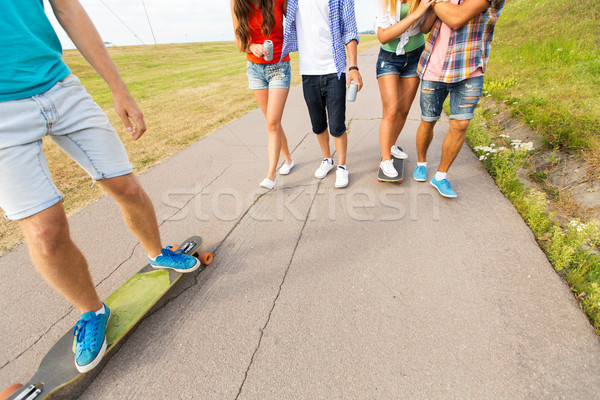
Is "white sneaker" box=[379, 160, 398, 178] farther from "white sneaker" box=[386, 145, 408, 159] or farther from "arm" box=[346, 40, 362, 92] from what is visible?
"arm" box=[346, 40, 362, 92]

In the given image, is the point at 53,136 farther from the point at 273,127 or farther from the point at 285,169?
the point at 285,169

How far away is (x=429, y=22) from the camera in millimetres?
2688

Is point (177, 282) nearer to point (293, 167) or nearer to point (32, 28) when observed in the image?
point (32, 28)

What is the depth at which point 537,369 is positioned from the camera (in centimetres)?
147

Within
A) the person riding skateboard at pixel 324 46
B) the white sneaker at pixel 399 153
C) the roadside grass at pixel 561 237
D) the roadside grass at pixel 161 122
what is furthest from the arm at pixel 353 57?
the roadside grass at pixel 161 122

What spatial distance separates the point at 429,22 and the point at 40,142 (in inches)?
126

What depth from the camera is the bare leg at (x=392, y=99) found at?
3072mm

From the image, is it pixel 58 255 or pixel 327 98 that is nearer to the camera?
pixel 58 255

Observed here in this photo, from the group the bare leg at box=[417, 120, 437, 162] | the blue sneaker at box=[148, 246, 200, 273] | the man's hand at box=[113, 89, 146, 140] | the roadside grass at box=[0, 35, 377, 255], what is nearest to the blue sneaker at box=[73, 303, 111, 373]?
the blue sneaker at box=[148, 246, 200, 273]

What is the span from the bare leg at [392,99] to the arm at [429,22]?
48cm

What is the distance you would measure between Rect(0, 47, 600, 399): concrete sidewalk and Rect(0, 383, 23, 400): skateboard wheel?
196 mm

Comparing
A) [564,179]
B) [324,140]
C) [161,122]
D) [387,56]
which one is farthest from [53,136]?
[161,122]

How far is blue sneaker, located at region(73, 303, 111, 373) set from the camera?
154 centimetres

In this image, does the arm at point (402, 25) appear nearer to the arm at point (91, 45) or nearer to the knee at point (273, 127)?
the knee at point (273, 127)
